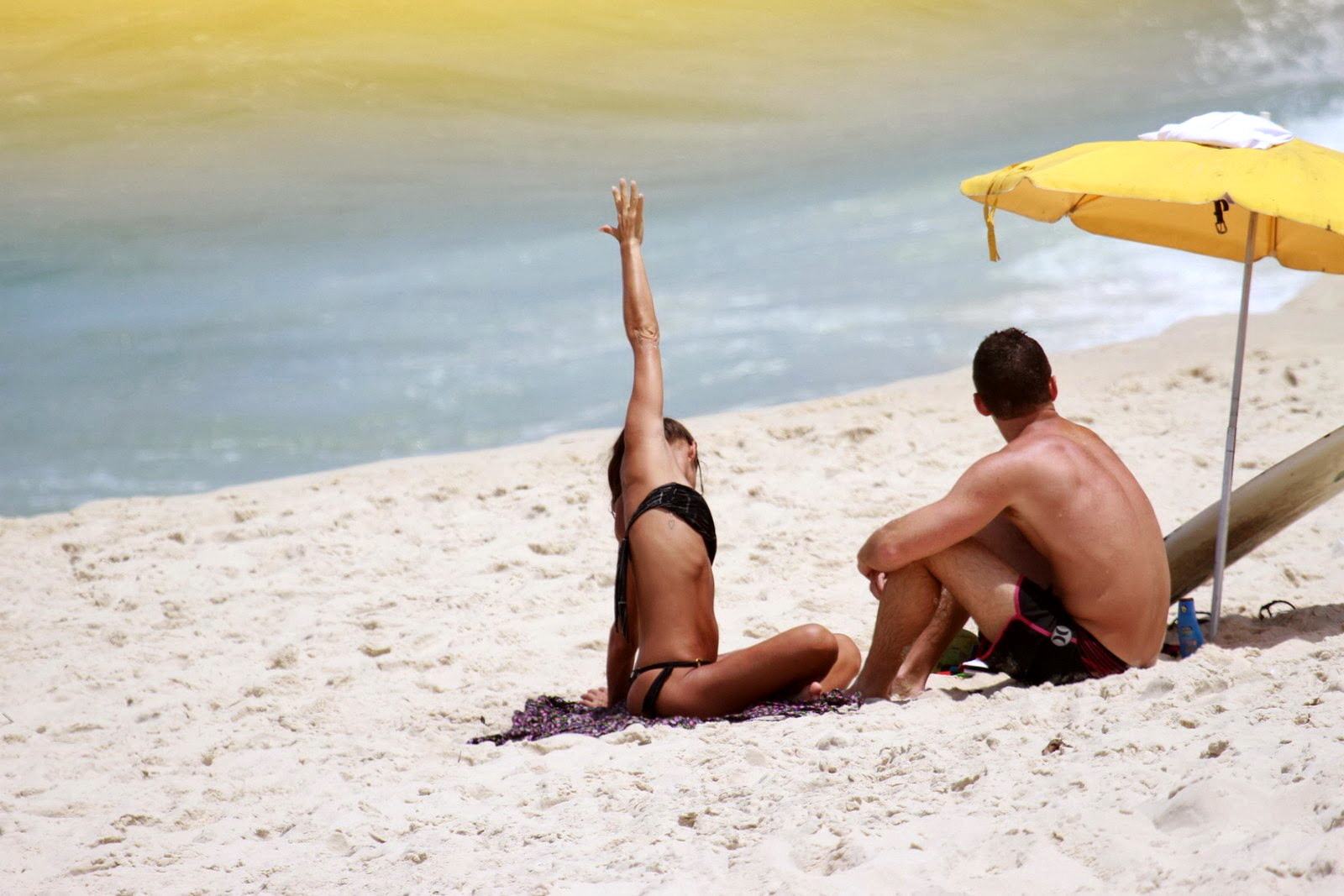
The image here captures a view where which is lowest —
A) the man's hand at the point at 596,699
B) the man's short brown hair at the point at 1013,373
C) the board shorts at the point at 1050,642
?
the man's hand at the point at 596,699

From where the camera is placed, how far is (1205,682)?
134 inches

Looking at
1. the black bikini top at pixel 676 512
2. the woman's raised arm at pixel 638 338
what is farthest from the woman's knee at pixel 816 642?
the woman's raised arm at pixel 638 338

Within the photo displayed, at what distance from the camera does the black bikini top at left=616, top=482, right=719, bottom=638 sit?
3.97m

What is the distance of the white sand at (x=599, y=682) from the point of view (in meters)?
2.72

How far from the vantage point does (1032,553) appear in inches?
151

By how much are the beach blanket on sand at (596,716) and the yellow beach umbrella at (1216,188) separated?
1.39 meters

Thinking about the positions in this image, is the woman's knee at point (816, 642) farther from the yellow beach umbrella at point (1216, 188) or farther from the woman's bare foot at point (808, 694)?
the yellow beach umbrella at point (1216, 188)

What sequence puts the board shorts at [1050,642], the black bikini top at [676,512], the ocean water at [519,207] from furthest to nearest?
the ocean water at [519,207]
the black bikini top at [676,512]
the board shorts at [1050,642]

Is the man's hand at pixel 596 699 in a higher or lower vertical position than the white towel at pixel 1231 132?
lower

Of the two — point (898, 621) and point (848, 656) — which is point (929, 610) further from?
point (848, 656)

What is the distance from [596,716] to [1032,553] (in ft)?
4.58

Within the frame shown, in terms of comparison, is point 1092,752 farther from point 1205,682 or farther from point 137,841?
point 137,841

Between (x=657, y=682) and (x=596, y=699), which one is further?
(x=596, y=699)

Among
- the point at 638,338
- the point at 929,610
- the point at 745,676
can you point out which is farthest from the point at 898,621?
the point at 638,338
